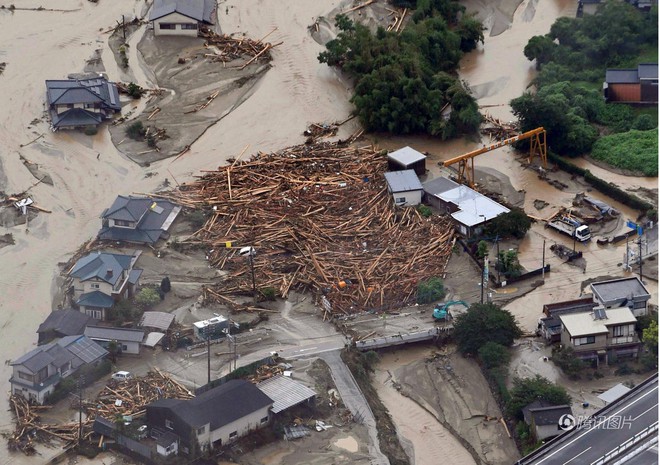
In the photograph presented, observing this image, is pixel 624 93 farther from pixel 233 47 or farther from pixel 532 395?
pixel 532 395

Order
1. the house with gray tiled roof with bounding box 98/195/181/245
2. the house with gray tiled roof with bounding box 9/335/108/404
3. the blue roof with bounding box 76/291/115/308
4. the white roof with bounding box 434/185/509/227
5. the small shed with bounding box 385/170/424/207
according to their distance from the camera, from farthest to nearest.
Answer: the small shed with bounding box 385/170/424/207
the white roof with bounding box 434/185/509/227
the house with gray tiled roof with bounding box 98/195/181/245
the blue roof with bounding box 76/291/115/308
the house with gray tiled roof with bounding box 9/335/108/404

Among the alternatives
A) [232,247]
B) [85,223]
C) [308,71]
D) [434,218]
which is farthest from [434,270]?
[308,71]

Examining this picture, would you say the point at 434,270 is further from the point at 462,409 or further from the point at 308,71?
the point at 308,71

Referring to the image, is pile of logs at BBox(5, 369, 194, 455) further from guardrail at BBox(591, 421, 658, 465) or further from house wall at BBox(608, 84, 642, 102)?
house wall at BBox(608, 84, 642, 102)

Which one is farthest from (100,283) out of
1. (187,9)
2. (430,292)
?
(187,9)

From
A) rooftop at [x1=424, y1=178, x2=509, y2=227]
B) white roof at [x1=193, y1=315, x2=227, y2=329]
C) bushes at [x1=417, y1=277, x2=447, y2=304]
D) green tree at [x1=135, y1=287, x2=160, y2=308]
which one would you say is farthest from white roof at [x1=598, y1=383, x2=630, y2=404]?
green tree at [x1=135, y1=287, x2=160, y2=308]
